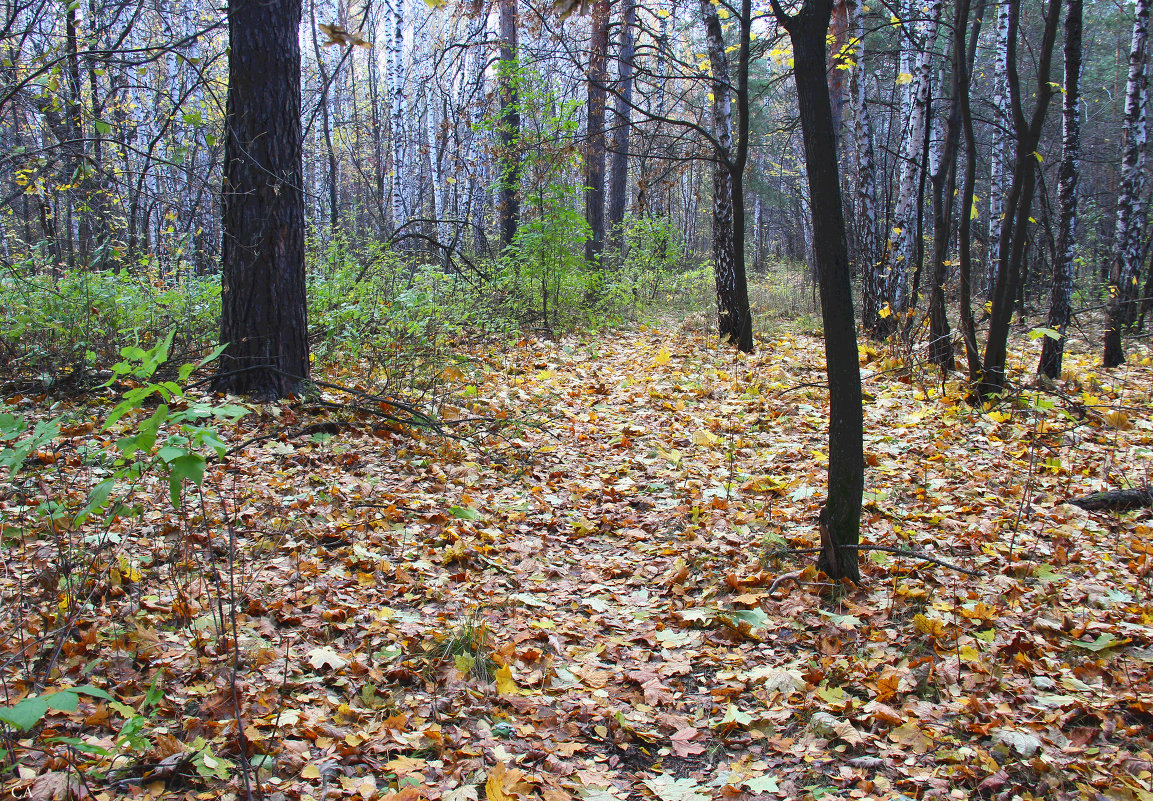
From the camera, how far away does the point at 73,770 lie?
193 centimetres

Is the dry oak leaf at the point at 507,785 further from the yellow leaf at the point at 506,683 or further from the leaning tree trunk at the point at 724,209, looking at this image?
the leaning tree trunk at the point at 724,209

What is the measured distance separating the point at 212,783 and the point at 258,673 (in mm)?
575

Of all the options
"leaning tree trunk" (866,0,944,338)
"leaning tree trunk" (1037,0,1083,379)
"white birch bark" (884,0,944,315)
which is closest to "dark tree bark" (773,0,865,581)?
"leaning tree trunk" (1037,0,1083,379)

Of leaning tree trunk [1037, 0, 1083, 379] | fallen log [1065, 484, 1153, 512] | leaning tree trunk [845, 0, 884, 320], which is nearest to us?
fallen log [1065, 484, 1153, 512]

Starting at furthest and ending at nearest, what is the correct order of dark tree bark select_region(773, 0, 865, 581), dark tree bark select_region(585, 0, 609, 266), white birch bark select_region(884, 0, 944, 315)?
white birch bark select_region(884, 0, 944, 315) < dark tree bark select_region(585, 0, 609, 266) < dark tree bark select_region(773, 0, 865, 581)

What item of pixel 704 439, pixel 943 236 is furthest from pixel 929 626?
pixel 943 236

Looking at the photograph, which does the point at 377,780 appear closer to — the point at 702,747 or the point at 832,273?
the point at 702,747

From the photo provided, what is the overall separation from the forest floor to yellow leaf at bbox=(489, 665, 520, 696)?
13 mm

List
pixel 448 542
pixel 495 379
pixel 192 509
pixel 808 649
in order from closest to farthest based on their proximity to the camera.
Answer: pixel 808 649 < pixel 192 509 < pixel 448 542 < pixel 495 379

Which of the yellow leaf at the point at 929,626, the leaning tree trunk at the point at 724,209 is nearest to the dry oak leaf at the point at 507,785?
the yellow leaf at the point at 929,626

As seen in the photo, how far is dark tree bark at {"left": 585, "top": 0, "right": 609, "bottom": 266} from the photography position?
7484 millimetres

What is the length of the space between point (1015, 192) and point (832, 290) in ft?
14.0

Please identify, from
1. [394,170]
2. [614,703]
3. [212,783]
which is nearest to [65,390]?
[212,783]

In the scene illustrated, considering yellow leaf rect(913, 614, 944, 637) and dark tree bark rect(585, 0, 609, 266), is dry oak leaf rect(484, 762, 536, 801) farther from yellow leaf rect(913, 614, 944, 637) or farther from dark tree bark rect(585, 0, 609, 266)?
dark tree bark rect(585, 0, 609, 266)
